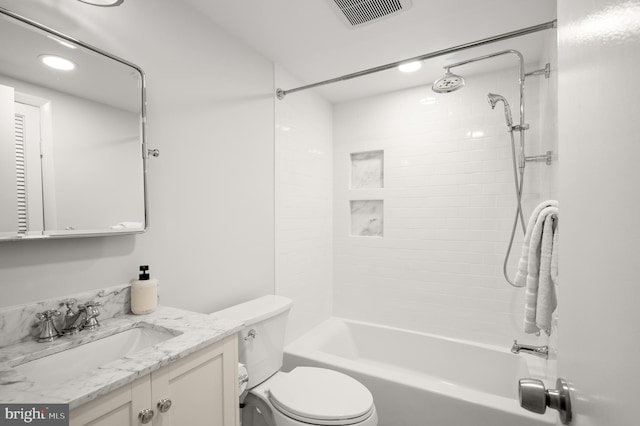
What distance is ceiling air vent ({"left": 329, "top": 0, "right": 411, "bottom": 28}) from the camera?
161 centimetres

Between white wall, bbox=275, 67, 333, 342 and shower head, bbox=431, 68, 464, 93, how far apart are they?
1.12 metres

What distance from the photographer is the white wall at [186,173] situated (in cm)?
117

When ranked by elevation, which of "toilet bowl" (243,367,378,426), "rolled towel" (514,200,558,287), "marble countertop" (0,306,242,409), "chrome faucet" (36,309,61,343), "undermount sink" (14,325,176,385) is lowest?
"toilet bowl" (243,367,378,426)

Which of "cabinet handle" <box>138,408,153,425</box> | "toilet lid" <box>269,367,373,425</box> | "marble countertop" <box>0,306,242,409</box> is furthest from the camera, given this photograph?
"toilet lid" <box>269,367,373,425</box>

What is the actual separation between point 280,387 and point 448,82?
73.5 inches

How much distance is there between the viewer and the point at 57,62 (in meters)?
1.14

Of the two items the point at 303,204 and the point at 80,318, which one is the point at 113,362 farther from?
the point at 303,204

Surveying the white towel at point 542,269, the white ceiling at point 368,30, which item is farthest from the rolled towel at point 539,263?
the white ceiling at point 368,30

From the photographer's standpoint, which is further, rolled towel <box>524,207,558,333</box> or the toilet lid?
the toilet lid

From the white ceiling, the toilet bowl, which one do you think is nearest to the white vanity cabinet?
the toilet bowl

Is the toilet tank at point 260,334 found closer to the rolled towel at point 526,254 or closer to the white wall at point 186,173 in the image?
the white wall at point 186,173

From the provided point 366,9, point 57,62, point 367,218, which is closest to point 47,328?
point 57,62

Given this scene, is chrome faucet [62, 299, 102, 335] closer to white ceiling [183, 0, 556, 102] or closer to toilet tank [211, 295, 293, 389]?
toilet tank [211, 295, 293, 389]

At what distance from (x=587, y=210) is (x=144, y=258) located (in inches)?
61.1
